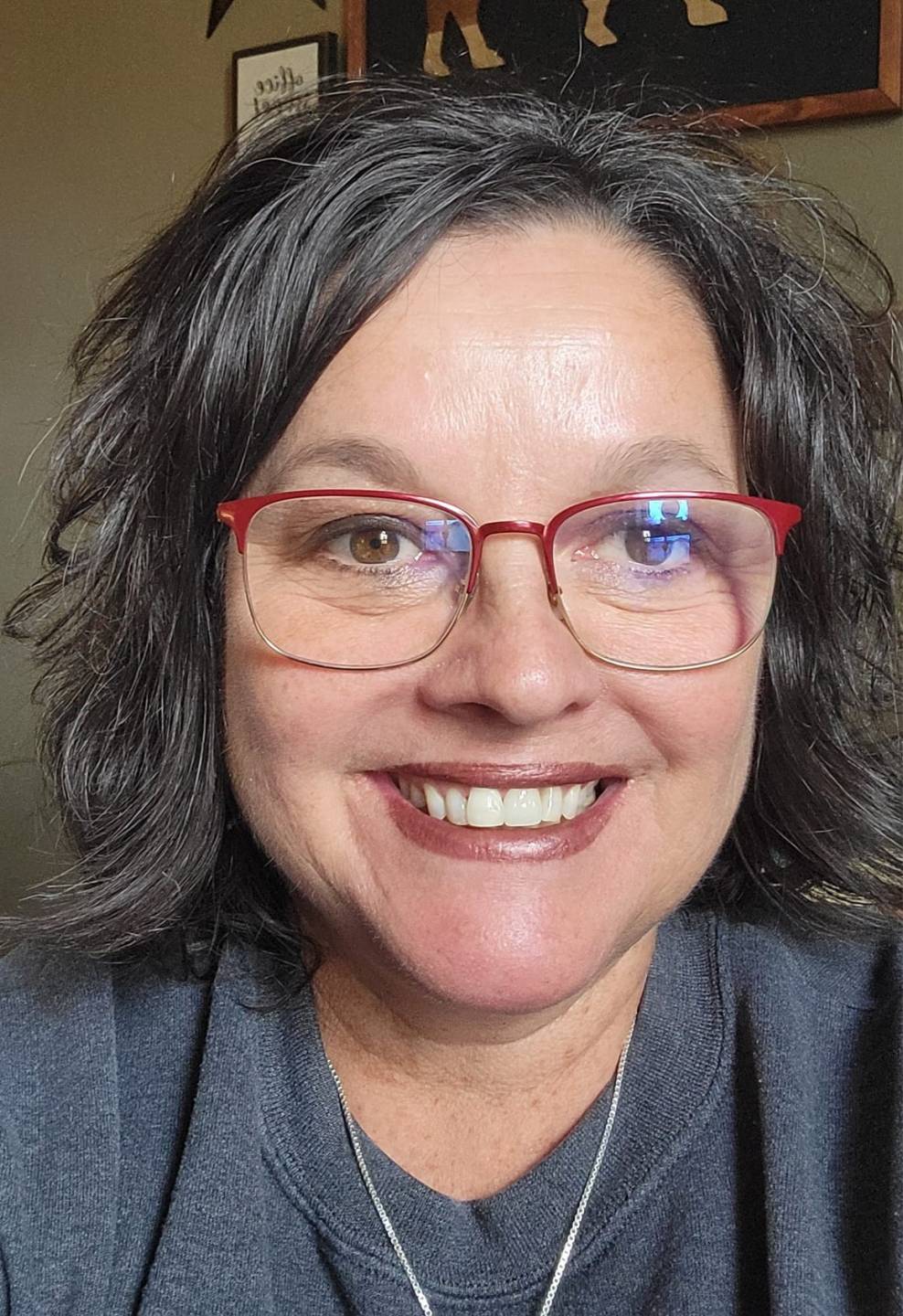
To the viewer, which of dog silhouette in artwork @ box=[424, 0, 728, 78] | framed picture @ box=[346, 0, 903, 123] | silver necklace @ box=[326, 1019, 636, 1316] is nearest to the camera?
silver necklace @ box=[326, 1019, 636, 1316]

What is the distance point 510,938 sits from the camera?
806 mm

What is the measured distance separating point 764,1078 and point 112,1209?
495 mm

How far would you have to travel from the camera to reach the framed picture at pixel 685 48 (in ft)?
5.84

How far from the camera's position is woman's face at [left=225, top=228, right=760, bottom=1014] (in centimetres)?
78

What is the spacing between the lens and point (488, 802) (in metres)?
0.82

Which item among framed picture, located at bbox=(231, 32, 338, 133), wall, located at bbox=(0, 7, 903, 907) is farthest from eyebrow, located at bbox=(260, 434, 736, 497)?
wall, located at bbox=(0, 7, 903, 907)

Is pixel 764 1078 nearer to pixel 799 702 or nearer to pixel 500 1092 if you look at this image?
pixel 500 1092

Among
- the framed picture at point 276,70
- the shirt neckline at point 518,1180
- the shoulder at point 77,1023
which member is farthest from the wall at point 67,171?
the shirt neckline at point 518,1180

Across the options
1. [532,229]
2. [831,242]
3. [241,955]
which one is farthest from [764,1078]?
[831,242]

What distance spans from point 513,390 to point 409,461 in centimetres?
8

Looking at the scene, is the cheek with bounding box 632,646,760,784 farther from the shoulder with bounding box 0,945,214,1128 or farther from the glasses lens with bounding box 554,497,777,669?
the shoulder with bounding box 0,945,214,1128

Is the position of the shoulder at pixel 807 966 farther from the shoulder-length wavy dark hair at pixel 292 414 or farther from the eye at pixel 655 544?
the eye at pixel 655 544

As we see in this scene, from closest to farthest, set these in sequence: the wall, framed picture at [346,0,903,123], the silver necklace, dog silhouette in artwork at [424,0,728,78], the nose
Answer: the nose, the silver necklace, framed picture at [346,0,903,123], dog silhouette in artwork at [424,0,728,78], the wall

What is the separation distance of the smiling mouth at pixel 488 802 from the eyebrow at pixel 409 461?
0.21 metres
